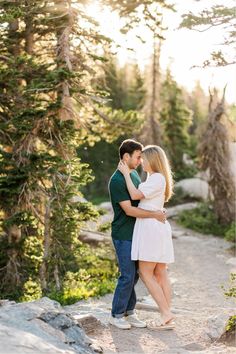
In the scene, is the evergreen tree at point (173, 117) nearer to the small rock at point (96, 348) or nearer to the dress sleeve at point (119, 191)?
the dress sleeve at point (119, 191)

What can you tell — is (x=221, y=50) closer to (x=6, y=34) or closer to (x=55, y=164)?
(x=55, y=164)

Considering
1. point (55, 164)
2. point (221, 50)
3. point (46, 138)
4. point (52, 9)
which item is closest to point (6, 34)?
point (52, 9)

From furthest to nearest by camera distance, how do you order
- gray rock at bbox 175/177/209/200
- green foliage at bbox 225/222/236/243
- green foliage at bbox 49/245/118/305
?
gray rock at bbox 175/177/209/200, green foliage at bbox 225/222/236/243, green foliage at bbox 49/245/118/305

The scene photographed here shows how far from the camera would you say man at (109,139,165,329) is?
6.73 meters

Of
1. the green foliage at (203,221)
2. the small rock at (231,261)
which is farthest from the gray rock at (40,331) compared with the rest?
the green foliage at (203,221)

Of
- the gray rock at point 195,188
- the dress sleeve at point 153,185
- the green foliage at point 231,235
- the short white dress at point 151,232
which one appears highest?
the dress sleeve at point 153,185

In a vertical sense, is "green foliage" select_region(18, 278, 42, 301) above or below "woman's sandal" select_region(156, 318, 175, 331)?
below

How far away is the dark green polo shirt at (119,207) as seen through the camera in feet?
22.1

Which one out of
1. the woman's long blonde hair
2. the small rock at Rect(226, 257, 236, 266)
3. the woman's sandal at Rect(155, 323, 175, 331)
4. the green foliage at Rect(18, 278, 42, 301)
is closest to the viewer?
the woman's long blonde hair

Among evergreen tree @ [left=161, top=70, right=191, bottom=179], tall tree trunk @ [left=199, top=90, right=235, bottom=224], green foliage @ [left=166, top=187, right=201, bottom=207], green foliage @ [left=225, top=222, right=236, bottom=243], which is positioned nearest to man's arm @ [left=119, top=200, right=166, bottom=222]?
green foliage @ [left=225, top=222, right=236, bottom=243]

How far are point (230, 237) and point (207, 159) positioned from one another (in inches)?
112

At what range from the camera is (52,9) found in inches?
428

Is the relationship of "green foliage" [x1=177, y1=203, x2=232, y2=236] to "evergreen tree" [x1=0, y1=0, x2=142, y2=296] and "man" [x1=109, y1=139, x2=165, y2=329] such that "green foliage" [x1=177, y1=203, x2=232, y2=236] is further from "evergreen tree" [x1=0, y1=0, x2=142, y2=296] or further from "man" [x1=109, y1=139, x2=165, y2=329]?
"man" [x1=109, y1=139, x2=165, y2=329]

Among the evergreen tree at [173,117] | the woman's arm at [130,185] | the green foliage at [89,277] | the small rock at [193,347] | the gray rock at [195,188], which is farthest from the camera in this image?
the evergreen tree at [173,117]
